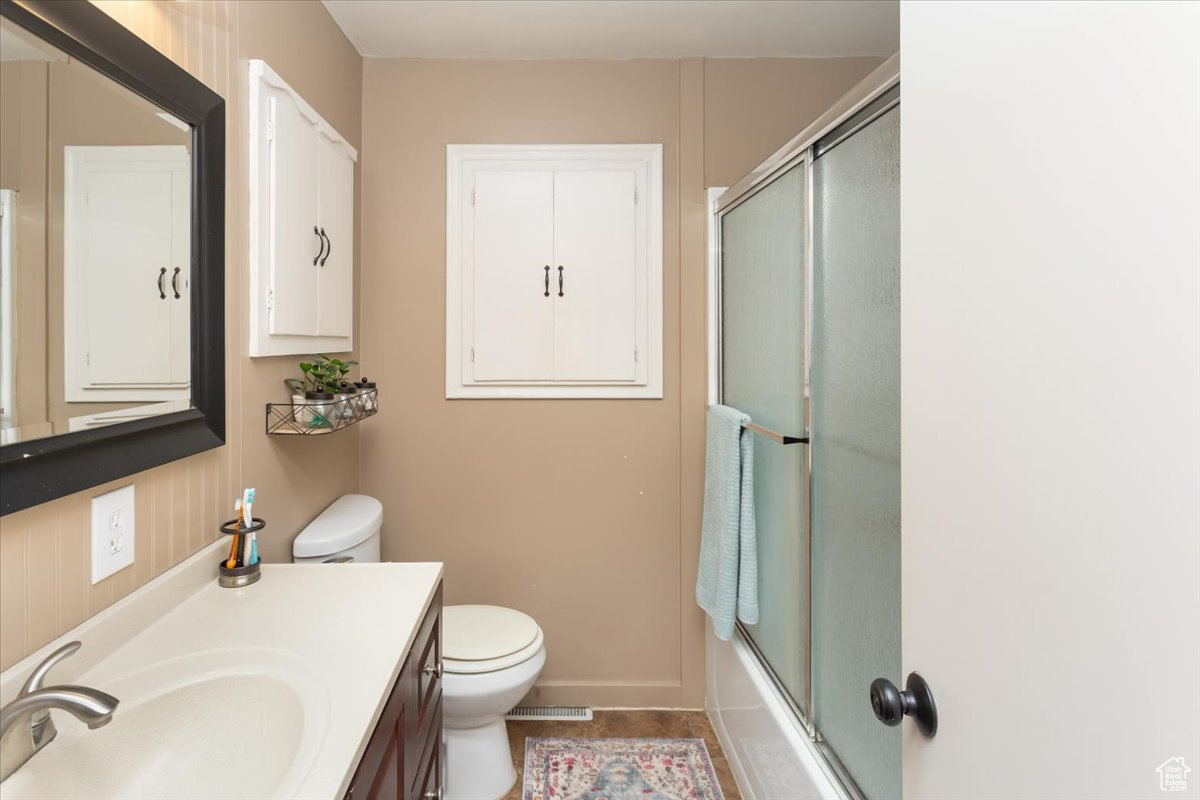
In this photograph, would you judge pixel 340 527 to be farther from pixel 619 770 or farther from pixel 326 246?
pixel 619 770

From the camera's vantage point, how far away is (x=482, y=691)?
1.79 m

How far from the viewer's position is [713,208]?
7.73ft

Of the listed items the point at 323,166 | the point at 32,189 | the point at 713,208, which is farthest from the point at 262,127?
the point at 713,208

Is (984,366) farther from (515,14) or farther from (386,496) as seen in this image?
(386,496)

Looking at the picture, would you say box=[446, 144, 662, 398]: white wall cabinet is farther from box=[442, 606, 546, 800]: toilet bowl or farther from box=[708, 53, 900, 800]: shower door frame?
box=[442, 606, 546, 800]: toilet bowl

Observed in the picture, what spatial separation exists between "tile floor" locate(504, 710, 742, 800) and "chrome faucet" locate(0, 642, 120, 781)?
157 centimetres

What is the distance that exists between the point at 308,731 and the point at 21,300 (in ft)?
2.33

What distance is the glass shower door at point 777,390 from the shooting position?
5.37ft

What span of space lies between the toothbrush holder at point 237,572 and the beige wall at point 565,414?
1.01 m

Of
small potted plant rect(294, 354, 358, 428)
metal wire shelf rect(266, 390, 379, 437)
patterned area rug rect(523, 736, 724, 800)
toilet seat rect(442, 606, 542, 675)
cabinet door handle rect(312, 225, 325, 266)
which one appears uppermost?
cabinet door handle rect(312, 225, 325, 266)

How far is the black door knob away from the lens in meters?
0.74

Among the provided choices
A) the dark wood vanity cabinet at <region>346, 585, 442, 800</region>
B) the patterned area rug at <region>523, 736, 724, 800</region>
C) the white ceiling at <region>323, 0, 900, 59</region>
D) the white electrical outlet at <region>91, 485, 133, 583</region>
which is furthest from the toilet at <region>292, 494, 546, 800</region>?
the white ceiling at <region>323, 0, 900, 59</region>

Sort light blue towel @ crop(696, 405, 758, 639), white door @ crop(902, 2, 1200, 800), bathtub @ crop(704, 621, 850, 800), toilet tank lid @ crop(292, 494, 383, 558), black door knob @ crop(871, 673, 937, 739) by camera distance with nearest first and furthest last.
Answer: white door @ crop(902, 2, 1200, 800) → black door knob @ crop(871, 673, 937, 739) → bathtub @ crop(704, 621, 850, 800) → toilet tank lid @ crop(292, 494, 383, 558) → light blue towel @ crop(696, 405, 758, 639)

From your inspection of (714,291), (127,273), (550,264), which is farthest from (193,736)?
(714,291)
